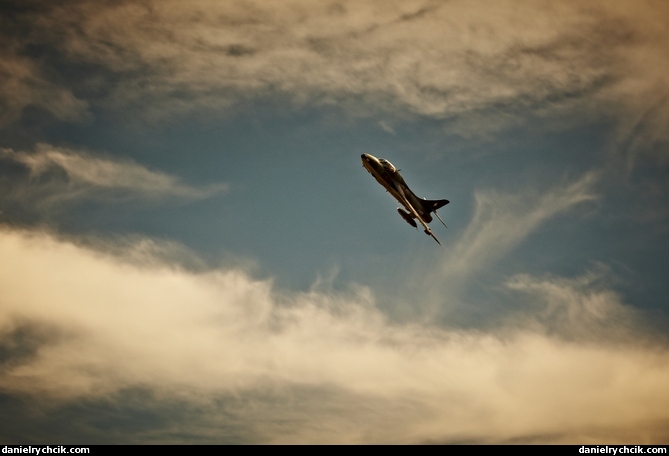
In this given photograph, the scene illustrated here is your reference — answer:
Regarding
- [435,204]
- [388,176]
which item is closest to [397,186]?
[388,176]

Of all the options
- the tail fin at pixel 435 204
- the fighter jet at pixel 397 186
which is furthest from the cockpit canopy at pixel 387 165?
the tail fin at pixel 435 204

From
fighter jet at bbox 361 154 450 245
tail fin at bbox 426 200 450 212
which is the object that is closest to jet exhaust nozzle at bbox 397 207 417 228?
fighter jet at bbox 361 154 450 245

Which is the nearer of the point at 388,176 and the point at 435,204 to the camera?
the point at 388,176

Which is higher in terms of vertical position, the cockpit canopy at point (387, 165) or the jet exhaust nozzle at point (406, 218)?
the cockpit canopy at point (387, 165)

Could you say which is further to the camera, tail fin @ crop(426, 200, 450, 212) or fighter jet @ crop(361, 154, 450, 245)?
tail fin @ crop(426, 200, 450, 212)

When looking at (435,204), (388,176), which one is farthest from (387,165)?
(435,204)

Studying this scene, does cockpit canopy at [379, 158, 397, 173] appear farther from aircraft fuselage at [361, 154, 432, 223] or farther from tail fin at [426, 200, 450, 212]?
tail fin at [426, 200, 450, 212]

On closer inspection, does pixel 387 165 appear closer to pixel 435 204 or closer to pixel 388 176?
pixel 388 176

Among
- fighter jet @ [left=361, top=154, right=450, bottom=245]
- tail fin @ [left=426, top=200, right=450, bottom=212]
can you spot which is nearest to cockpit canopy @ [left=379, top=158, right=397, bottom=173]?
fighter jet @ [left=361, top=154, right=450, bottom=245]

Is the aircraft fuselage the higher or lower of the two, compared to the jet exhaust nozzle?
higher

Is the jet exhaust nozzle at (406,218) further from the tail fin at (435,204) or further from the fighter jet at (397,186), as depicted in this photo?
the tail fin at (435,204)

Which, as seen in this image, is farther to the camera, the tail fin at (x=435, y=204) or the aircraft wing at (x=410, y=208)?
the tail fin at (x=435, y=204)

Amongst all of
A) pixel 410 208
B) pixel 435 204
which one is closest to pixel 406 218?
pixel 410 208
